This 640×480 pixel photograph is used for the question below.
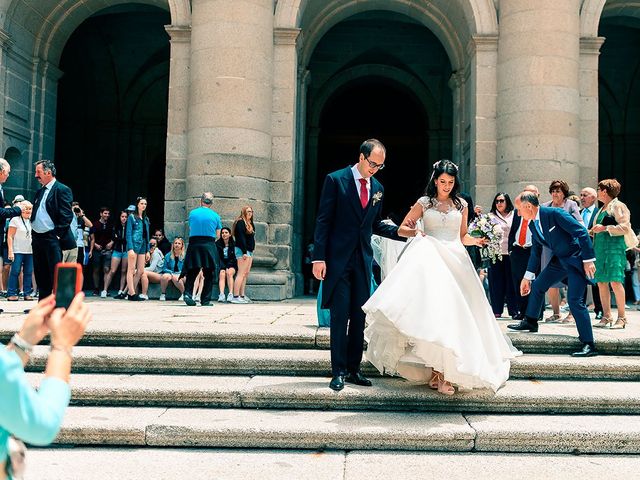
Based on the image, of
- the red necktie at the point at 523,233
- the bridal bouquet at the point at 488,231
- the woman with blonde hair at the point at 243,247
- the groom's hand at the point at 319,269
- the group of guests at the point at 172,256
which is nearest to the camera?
the groom's hand at the point at 319,269

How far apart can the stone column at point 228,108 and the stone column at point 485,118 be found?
4.30 meters

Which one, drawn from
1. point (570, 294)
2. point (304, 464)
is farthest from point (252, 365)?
point (570, 294)

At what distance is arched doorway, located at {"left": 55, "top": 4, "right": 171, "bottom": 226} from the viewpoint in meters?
20.1

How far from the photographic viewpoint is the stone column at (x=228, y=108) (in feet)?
39.8

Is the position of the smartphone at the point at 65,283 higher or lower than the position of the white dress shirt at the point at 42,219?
lower

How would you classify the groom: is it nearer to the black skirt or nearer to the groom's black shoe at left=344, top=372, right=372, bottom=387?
the groom's black shoe at left=344, top=372, right=372, bottom=387

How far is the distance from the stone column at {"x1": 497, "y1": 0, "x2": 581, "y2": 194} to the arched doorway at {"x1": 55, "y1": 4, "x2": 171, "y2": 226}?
11643 mm

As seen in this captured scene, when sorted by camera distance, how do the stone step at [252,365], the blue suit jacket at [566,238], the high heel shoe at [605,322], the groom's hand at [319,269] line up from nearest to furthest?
the groom's hand at [319,269] → the stone step at [252,365] → the blue suit jacket at [566,238] → the high heel shoe at [605,322]

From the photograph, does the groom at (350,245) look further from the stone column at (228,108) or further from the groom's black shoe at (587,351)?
the stone column at (228,108)

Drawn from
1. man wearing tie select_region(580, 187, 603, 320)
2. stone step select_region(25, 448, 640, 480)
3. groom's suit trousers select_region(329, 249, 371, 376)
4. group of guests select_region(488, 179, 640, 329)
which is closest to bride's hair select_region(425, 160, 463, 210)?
groom's suit trousers select_region(329, 249, 371, 376)

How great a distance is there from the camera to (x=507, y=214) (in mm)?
9477

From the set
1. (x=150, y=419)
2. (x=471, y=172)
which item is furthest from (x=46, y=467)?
(x=471, y=172)

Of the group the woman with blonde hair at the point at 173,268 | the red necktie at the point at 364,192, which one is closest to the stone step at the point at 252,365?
the red necktie at the point at 364,192

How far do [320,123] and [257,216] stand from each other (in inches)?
395
